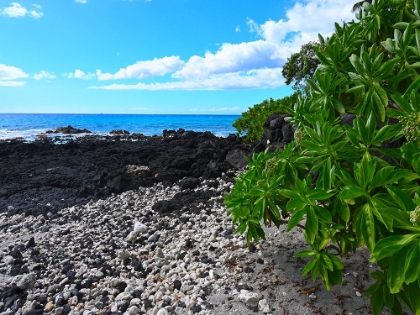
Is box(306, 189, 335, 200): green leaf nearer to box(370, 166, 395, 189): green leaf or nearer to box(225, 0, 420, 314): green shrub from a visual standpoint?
box(225, 0, 420, 314): green shrub

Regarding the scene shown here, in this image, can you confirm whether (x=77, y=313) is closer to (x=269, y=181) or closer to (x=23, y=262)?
(x=23, y=262)

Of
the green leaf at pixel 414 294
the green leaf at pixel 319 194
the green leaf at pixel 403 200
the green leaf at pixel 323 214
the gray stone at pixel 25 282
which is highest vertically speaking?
the green leaf at pixel 403 200

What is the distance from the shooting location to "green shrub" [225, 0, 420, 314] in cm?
168

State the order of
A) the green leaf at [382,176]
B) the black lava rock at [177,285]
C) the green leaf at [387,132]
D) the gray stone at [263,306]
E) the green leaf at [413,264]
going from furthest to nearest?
1. the black lava rock at [177,285]
2. the gray stone at [263,306]
3. the green leaf at [387,132]
4. the green leaf at [382,176]
5. the green leaf at [413,264]

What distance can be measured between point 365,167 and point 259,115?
7782mm

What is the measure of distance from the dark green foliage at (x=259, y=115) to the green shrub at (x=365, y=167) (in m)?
6.11

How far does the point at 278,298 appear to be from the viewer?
3023mm

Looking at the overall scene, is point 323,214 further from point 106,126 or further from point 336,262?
point 106,126

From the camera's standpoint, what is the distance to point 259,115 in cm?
946

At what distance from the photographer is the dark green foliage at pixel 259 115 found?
9305 mm

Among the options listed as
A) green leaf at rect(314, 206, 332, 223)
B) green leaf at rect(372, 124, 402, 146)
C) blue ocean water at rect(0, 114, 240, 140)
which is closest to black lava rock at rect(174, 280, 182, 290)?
green leaf at rect(314, 206, 332, 223)

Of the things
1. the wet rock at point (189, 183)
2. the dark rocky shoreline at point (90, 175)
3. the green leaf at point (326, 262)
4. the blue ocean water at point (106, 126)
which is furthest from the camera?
the blue ocean water at point (106, 126)

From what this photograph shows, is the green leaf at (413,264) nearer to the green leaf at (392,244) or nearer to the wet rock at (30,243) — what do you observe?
the green leaf at (392,244)

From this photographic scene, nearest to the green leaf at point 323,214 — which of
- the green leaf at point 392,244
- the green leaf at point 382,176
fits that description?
the green leaf at point 382,176
